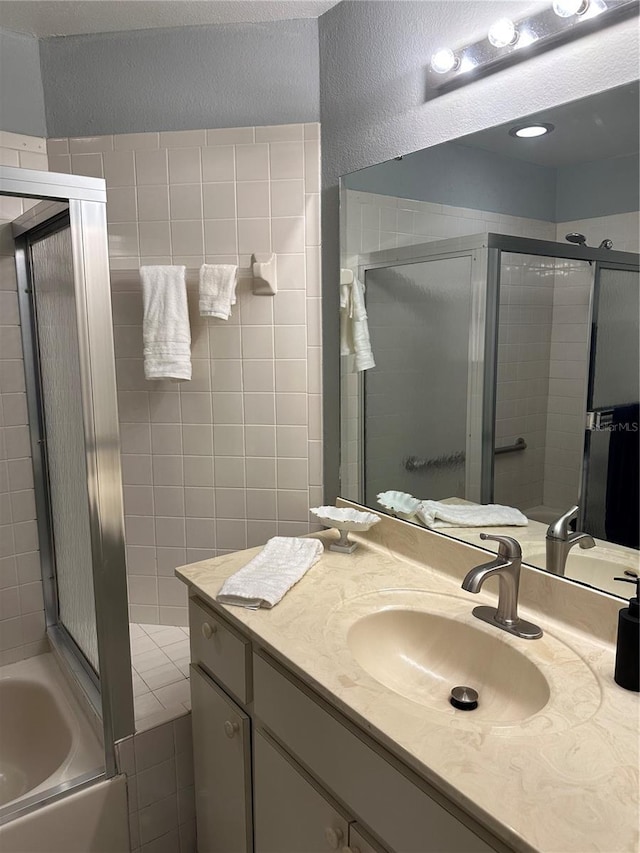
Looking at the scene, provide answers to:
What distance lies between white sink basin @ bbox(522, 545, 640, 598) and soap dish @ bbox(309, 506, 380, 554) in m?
0.54

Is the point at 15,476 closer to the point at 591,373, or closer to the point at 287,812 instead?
the point at 287,812

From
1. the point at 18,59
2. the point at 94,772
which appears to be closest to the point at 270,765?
the point at 94,772

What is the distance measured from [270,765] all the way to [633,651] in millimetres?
761

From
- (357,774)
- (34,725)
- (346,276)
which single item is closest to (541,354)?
(346,276)

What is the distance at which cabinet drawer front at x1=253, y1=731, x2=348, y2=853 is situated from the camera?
3.49 feet

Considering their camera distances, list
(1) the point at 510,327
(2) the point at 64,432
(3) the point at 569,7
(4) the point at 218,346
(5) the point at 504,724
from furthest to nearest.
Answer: (4) the point at 218,346
(2) the point at 64,432
(1) the point at 510,327
(3) the point at 569,7
(5) the point at 504,724

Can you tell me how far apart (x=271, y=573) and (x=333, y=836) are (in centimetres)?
57

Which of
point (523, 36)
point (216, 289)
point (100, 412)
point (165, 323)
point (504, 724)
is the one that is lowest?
point (504, 724)

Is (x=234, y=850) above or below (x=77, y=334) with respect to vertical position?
below

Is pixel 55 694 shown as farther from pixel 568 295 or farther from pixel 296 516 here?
pixel 568 295

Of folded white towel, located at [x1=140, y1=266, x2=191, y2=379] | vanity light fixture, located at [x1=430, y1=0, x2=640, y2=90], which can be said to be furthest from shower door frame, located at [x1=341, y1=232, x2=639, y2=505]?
folded white towel, located at [x1=140, y1=266, x2=191, y2=379]

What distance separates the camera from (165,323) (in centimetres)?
190

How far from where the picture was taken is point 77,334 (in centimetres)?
143

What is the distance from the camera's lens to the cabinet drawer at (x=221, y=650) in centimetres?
129
